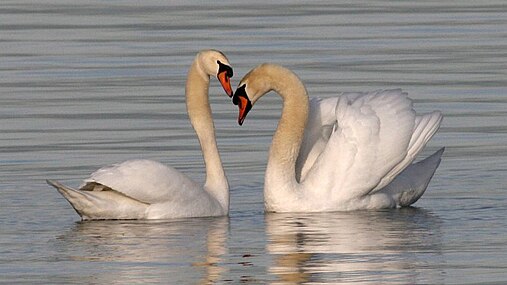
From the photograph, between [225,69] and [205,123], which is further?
[205,123]

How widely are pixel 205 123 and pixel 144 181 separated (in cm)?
136

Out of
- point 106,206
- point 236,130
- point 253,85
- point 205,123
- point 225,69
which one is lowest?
point 236,130

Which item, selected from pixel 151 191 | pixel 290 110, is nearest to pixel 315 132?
pixel 290 110

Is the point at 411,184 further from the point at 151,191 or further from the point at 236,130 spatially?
the point at 236,130

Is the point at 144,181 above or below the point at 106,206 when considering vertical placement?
above

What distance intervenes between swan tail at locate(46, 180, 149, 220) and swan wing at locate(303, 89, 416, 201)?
1.43m

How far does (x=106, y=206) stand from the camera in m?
14.4

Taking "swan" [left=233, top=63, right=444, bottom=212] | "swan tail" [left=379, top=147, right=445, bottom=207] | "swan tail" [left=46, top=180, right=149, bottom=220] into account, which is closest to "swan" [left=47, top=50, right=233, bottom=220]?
"swan tail" [left=46, top=180, right=149, bottom=220]

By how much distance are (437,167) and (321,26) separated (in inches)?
424

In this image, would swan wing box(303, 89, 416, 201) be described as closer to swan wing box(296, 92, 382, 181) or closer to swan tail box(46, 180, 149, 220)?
swan wing box(296, 92, 382, 181)

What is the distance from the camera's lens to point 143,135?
1825 cm

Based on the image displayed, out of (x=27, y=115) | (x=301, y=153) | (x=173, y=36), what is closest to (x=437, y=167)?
(x=301, y=153)

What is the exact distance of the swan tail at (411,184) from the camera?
50.8ft

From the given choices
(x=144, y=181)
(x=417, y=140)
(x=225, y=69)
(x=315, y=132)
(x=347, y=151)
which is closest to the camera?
(x=144, y=181)
